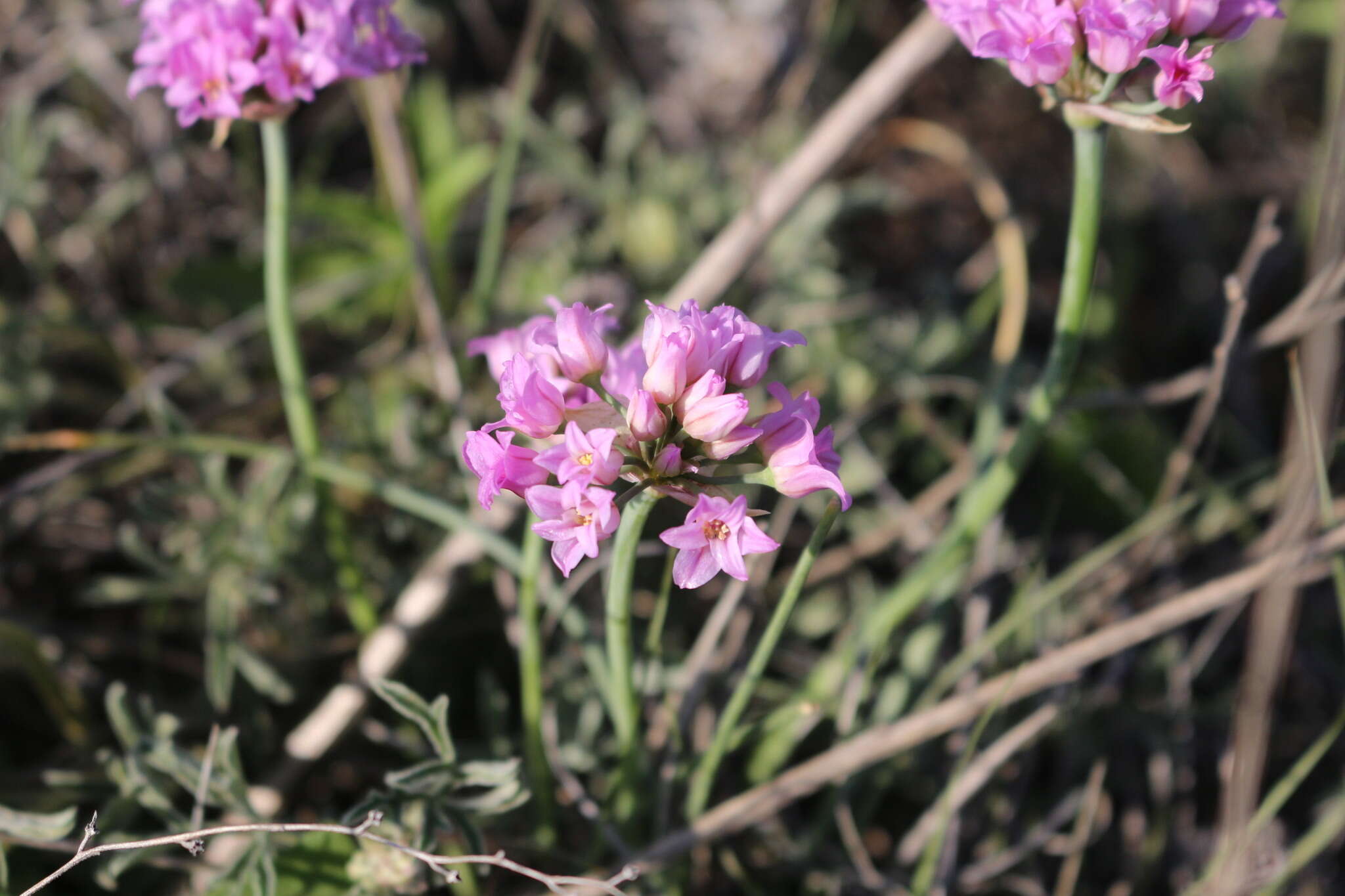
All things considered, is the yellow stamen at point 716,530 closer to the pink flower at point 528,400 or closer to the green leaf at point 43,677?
the pink flower at point 528,400

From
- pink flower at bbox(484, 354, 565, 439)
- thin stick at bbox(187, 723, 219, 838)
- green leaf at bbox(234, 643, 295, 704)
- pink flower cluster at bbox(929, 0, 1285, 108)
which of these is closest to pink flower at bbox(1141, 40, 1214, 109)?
pink flower cluster at bbox(929, 0, 1285, 108)

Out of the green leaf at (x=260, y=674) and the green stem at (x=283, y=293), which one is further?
the green leaf at (x=260, y=674)

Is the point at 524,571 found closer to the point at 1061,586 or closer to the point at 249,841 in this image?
the point at 249,841

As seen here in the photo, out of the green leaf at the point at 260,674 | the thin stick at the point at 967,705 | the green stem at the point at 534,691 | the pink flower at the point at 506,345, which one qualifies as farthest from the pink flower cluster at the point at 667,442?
the green leaf at the point at 260,674

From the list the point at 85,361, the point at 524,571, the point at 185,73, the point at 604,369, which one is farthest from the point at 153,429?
the point at 604,369

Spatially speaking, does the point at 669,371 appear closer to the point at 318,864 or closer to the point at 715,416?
the point at 715,416

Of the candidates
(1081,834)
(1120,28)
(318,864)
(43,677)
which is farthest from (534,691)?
(1120,28)

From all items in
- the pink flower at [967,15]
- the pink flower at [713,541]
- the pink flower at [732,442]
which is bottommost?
the pink flower at [713,541]
